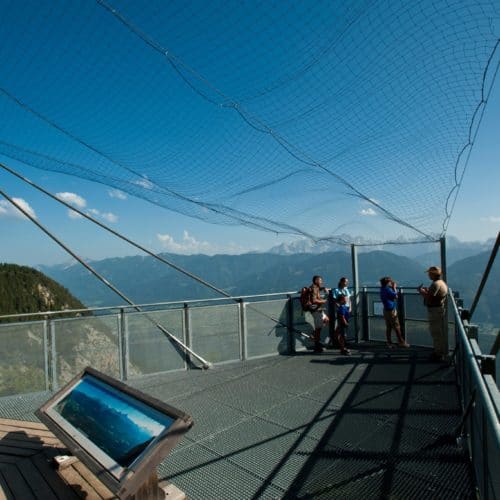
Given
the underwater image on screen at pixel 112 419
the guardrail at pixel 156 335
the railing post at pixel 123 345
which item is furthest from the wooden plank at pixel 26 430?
the railing post at pixel 123 345

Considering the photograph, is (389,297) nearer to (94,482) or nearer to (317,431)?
(317,431)

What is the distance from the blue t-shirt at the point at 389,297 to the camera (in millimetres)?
8812

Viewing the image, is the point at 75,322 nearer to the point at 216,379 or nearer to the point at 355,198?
the point at 216,379

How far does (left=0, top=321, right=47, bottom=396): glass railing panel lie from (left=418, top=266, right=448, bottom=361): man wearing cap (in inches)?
264

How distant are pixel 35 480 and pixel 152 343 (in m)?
4.04

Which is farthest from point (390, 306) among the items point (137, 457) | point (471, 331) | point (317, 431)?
point (137, 457)

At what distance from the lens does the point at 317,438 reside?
14.0 feet

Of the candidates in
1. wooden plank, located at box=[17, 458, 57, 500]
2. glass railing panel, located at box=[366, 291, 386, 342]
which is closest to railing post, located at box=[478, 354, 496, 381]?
wooden plank, located at box=[17, 458, 57, 500]

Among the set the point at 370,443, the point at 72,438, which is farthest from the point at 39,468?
the point at 370,443

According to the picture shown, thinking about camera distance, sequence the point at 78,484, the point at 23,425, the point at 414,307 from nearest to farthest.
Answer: the point at 78,484 → the point at 23,425 → the point at 414,307

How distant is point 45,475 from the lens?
325 cm

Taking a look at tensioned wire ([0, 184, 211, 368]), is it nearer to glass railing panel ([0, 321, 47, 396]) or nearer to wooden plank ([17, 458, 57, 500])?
glass railing panel ([0, 321, 47, 396])

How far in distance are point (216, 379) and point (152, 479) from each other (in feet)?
13.5

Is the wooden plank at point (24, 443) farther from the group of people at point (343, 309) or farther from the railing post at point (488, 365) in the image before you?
the group of people at point (343, 309)
